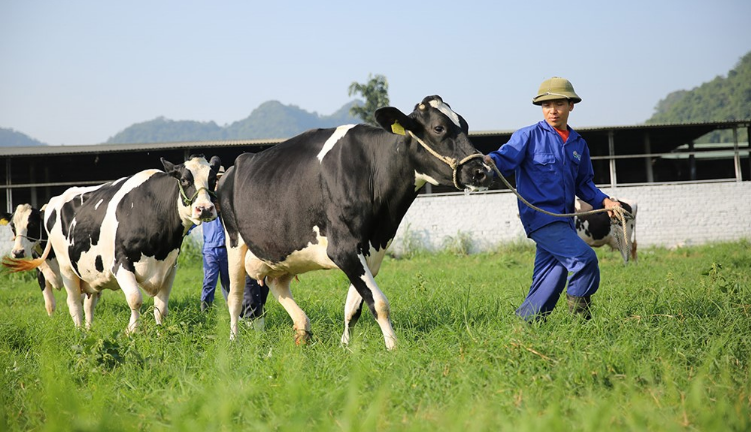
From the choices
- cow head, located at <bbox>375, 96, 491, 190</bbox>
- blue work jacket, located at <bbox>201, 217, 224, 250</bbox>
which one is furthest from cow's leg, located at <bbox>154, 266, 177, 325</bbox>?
cow head, located at <bbox>375, 96, 491, 190</bbox>

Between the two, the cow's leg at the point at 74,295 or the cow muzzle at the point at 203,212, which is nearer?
the cow muzzle at the point at 203,212

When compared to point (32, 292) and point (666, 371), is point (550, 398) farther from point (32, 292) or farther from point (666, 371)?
point (32, 292)

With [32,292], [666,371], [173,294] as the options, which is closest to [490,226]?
[173,294]

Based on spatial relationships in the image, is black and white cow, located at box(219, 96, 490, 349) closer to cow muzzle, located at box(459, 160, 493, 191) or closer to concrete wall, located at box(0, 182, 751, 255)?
cow muzzle, located at box(459, 160, 493, 191)

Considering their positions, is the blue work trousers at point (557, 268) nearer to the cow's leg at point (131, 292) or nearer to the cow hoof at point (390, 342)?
the cow hoof at point (390, 342)

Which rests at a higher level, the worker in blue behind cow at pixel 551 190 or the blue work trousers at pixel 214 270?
the worker in blue behind cow at pixel 551 190

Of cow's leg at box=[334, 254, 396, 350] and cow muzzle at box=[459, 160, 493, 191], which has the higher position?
cow muzzle at box=[459, 160, 493, 191]

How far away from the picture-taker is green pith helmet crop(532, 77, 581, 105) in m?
4.87

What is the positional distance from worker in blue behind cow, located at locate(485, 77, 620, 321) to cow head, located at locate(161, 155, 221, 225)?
115 inches

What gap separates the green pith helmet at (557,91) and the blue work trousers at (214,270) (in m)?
4.79

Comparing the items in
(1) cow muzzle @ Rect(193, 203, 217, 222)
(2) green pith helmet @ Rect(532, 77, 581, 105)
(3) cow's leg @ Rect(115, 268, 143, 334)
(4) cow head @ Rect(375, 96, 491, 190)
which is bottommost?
(3) cow's leg @ Rect(115, 268, 143, 334)

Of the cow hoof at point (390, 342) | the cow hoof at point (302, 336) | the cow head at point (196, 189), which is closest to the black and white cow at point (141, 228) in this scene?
the cow head at point (196, 189)

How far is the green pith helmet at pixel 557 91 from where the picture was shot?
487 centimetres

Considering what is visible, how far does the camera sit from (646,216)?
1869 cm
